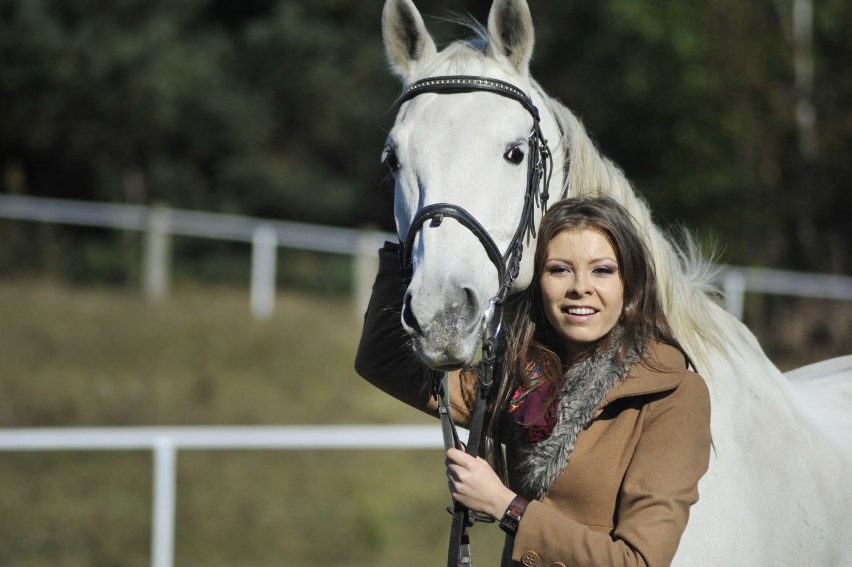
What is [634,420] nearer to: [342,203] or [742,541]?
[742,541]

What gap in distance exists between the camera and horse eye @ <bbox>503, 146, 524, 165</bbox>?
7.45 feet

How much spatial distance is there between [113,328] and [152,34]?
8974mm

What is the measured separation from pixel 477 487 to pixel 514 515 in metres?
0.10

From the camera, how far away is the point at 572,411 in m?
2.04

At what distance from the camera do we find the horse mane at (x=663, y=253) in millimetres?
2340

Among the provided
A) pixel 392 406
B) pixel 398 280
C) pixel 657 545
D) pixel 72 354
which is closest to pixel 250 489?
pixel 392 406

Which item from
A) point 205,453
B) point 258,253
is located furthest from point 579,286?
point 258,253

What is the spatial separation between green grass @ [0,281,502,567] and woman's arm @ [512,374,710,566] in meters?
4.57

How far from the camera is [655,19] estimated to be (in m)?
14.2

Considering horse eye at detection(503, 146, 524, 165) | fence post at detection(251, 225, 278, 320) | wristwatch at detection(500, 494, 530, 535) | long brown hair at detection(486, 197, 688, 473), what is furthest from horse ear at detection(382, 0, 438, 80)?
fence post at detection(251, 225, 278, 320)

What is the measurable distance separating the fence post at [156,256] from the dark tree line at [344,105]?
3.13 meters

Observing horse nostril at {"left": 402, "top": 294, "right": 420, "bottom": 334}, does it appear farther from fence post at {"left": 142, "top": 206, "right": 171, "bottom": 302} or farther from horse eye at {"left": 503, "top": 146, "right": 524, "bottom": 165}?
fence post at {"left": 142, "top": 206, "right": 171, "bottom": 302}

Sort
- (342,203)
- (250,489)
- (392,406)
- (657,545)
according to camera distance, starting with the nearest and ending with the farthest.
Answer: (657,545), (250,489), (392,406), (342,203)

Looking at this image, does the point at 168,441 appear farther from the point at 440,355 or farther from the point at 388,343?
the point at 440,355
